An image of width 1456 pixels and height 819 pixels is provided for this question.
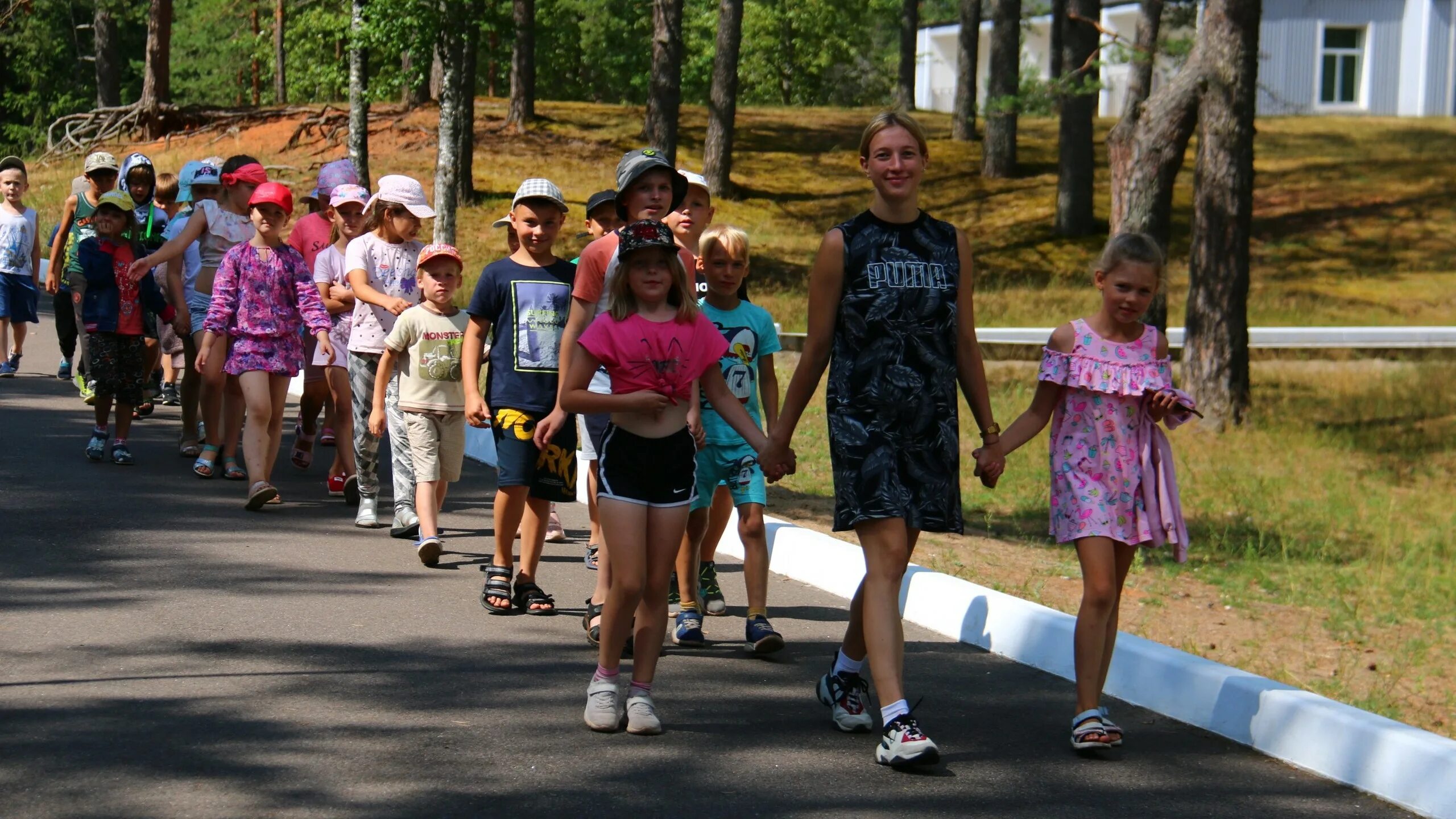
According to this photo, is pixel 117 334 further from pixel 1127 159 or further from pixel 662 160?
pixel 1127 159

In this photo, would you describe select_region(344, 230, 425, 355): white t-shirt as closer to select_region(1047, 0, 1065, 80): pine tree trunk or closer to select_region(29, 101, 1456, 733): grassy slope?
select_region(29, 101, 1456, 733): grassy slope

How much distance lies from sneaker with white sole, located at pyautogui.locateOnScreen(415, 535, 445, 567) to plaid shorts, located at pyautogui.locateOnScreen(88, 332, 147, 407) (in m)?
3.51

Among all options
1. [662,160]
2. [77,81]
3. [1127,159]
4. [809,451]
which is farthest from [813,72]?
[662,160]

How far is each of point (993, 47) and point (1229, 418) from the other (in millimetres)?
21552

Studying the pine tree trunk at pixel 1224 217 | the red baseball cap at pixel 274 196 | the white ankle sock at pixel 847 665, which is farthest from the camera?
the pine tree trunk at pixel 1224 217

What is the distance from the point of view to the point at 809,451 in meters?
13.3

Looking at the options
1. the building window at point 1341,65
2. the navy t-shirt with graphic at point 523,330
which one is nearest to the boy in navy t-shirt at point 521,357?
the navy t-shirt with graphic at point 523,330

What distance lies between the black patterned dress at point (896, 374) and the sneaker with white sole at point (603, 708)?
96cm

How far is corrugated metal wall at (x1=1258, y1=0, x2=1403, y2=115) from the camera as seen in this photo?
170ft

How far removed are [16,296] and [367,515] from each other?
6.76 m

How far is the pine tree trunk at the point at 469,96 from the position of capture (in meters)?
18.2

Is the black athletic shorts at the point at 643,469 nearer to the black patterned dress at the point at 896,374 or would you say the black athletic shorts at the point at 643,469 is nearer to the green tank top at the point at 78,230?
the black patterned dress at the point at 896,374

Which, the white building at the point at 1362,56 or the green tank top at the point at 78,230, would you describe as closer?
the green tank top at the point at 78,230

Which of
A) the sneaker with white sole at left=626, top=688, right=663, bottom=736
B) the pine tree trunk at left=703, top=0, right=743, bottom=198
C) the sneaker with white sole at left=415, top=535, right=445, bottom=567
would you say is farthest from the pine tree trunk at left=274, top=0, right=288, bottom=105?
the sneaker with white sole at left=626, top=688, right=663, bottom=736
